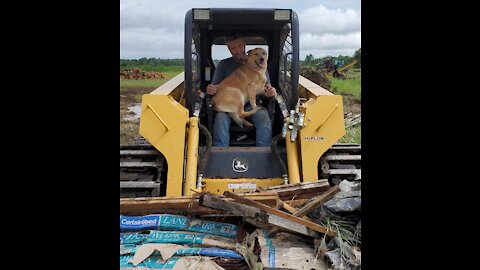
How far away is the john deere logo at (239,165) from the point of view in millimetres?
5034

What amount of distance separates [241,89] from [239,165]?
111 centimetres

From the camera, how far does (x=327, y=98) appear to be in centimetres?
491

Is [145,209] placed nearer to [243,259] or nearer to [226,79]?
[243,259]

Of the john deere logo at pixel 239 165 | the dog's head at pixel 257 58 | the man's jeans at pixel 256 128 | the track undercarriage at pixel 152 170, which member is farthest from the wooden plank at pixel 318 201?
the dog's head at pixel 257 58

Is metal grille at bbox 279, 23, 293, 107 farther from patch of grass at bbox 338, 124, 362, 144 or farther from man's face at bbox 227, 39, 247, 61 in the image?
patch of grass at bbox 338, 124, 362, 144

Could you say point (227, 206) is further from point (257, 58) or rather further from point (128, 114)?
point (128, 114)

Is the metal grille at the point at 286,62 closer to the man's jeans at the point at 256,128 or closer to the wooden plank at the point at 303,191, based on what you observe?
the man's jeans at the point at 256,128

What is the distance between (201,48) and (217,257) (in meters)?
3.54

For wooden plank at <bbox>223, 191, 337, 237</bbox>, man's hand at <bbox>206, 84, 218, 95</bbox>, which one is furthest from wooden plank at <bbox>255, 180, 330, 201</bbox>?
man's hand at <bbox>206, 84, 218, 95</bbox>

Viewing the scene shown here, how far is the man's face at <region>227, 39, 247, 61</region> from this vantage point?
6215 millimetres

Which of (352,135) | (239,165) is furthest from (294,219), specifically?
(352,135)

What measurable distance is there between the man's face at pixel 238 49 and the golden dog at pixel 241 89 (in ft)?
0.50

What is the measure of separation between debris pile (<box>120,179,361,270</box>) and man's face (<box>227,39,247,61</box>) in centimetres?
254
